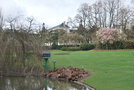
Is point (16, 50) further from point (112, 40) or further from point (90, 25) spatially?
point (90, 25)

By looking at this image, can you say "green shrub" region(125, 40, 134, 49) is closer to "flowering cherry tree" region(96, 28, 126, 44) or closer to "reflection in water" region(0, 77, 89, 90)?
"flowering cherry tree" region(96, 28, 126, 44)

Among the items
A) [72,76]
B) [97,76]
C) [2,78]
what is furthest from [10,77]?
[97,76]

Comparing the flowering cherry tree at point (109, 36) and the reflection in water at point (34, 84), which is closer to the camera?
the reflection in water at point (34, 84)

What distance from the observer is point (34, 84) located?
15422mm

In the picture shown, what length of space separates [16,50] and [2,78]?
2293mm

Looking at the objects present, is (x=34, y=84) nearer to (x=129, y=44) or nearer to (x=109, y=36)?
(x=129, y=44)

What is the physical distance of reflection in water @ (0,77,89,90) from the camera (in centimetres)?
1416

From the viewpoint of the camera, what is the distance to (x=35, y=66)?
1884cm

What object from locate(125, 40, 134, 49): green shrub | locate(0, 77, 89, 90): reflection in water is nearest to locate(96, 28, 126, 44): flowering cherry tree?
locate(125, 40, 134, 49): green shrub

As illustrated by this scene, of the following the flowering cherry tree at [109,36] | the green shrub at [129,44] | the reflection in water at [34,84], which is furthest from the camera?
the flowering cherry tree at [109,36]

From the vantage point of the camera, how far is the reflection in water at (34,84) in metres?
14.2

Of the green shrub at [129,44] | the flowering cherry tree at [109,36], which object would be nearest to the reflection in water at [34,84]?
the flowering cherry tree at [109,36]

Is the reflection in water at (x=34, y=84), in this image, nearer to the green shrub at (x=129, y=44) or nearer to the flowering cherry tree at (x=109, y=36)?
the flowering cherry tree at (x=109, y=36)

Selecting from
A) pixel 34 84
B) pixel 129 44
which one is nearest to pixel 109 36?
pixel 129 44
